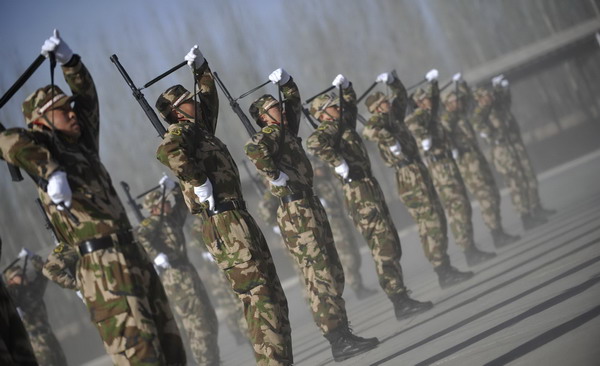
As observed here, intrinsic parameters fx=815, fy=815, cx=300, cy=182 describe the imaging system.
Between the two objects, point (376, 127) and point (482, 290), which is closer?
point (482, 290)

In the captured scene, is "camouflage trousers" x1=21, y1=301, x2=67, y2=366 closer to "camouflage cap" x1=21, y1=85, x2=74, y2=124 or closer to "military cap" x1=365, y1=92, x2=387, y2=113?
"military cap" x1=365, y1=92, x2=387, y2=113

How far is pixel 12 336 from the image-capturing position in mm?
4730

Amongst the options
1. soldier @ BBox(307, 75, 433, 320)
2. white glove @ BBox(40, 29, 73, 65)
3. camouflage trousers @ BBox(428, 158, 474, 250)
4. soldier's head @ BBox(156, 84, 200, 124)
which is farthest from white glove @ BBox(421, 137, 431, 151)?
white glove @ BBox(40, 29, 73, 65)

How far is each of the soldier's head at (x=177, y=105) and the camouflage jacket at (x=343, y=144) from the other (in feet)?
Result: 7.03

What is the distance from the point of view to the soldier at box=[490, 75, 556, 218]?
49.3ft

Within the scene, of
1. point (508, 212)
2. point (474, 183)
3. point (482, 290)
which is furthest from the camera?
→ point (508, 212)

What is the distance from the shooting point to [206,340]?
36.2 feet

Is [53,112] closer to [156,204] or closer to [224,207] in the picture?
[224,207]

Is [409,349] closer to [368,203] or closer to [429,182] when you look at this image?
[368,203]

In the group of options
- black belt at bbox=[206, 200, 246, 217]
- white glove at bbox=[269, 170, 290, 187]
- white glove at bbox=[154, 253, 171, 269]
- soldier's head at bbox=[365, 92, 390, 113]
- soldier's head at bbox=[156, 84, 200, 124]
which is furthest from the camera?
white glove at bbox=[154, 253, 171, 269]

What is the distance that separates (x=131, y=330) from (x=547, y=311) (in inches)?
128

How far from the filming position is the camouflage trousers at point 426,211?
10.4m

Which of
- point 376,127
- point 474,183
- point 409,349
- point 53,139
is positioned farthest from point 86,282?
point 474,183

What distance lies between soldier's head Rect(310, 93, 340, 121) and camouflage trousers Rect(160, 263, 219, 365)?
303cm
